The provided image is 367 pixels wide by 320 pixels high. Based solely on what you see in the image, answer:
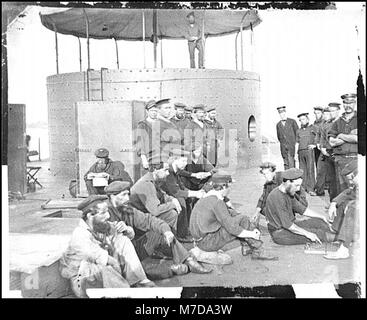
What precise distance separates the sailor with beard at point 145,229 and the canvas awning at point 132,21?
3.73 ft

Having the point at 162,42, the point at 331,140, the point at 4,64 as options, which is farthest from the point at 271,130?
the point at 4,64

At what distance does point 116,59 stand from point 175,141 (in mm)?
761

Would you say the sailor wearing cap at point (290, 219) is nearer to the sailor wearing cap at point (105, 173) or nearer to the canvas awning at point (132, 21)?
the sailor wearing cap at point (105, 173)

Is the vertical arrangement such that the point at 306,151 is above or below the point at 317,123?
below

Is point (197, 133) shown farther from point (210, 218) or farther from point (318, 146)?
point (318, 146)

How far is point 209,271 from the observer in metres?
4.11

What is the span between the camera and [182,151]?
4164mm

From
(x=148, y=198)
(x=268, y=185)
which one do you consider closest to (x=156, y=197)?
(x=148, y=198)

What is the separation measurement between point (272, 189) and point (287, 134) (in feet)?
1.44

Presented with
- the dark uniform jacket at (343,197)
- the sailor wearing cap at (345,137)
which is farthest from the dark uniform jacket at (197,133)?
the dark uniform jacket at (343,197)

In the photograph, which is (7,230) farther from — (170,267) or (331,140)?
(331,140)

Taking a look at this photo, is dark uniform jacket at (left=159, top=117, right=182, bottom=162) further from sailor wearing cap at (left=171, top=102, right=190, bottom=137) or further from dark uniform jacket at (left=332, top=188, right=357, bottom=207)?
dark uniform jacket at (left=332, top=188, right=357, bottom=207)

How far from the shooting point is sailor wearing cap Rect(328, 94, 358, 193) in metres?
4.24
